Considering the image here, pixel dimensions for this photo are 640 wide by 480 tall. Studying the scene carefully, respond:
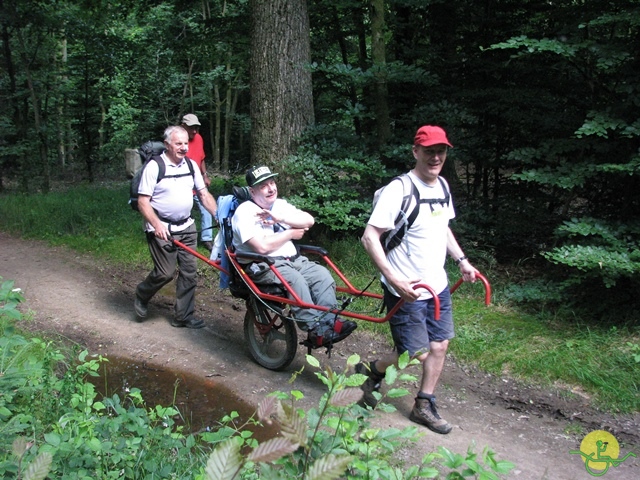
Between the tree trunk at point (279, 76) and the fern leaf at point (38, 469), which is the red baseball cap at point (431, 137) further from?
the tree trunk at point (279, 76)

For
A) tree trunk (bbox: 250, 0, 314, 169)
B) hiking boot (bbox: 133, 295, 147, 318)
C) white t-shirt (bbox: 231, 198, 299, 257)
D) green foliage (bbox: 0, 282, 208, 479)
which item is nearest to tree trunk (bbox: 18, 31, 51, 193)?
tree trunk (bbox: 250, 0, 314, 169)

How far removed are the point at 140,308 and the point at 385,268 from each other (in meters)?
3.59

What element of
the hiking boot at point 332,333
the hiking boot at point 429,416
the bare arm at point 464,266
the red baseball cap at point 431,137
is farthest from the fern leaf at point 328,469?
A: the hiking boot at point 332,333

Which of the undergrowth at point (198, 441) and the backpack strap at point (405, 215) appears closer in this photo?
the undergrowth at point (198, 441)

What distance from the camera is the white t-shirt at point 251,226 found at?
4965 millimetres

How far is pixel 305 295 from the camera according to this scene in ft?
15.9

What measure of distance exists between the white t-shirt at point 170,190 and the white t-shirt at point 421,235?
272cm

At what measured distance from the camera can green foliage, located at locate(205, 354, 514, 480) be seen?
1.36 meters

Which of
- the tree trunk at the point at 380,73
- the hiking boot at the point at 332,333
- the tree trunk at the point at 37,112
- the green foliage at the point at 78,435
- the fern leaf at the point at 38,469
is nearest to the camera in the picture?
the fern leaf at the point at 38,469

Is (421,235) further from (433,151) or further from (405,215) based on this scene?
(433,151)

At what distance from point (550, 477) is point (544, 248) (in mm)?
4391

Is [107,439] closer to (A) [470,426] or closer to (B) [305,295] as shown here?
(B) [305,295]

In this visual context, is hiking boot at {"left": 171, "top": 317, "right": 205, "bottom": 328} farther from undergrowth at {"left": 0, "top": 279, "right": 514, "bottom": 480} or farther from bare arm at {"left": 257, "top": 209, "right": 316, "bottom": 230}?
undergrowth at {"left": 0, "top": 279, "right": 514, "bottom": 480}

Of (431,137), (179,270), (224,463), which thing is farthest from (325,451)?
(179,270)
